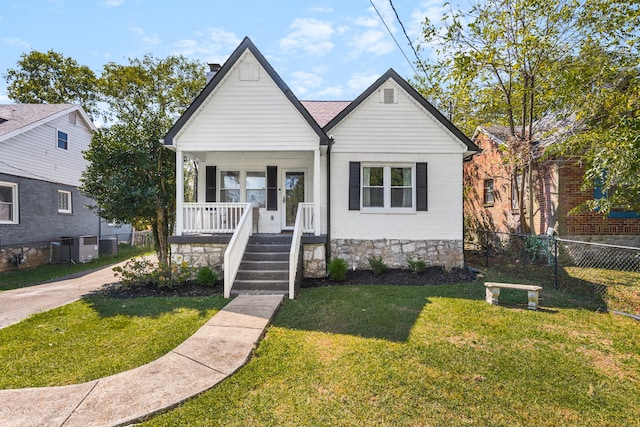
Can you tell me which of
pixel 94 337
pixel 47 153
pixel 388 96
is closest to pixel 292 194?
pixel 388 96

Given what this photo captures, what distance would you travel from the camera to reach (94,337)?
15.5 feet

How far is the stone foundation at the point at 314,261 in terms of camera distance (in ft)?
29.0

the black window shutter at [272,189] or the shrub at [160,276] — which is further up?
the black window shutter at [272,189]

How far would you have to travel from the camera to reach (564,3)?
29.9 ft

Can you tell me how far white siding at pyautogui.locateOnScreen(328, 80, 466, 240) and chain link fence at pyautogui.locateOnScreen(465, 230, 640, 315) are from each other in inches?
84.9

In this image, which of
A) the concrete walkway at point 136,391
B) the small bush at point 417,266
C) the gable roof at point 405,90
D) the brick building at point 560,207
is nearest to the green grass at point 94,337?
the concrete walkway at point 136,391

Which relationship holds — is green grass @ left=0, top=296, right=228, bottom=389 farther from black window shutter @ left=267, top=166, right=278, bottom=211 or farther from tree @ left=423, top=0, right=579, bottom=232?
tree @ left=423, top=0, right=579, bottom=232

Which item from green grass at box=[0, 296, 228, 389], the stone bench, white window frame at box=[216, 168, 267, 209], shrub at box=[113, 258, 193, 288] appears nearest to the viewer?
green grass at box=[0, 296, 228, 389]

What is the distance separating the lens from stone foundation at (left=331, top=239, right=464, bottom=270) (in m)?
9.64

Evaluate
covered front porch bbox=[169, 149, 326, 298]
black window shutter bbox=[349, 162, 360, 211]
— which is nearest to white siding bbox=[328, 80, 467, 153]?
black window shutter bbox=[349, 162, 360, 211]

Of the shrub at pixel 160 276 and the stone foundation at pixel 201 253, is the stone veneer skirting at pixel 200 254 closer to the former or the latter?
the stone foundation at pixel 201 253

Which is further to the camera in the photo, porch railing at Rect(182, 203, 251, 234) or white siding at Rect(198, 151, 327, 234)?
white siding at Rect(198, 151, 327, 234)

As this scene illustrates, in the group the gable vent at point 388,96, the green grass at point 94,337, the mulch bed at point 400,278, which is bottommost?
the green grass at point 94,337

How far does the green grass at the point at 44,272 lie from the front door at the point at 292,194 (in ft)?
24.0
